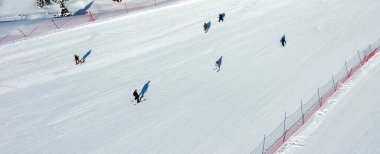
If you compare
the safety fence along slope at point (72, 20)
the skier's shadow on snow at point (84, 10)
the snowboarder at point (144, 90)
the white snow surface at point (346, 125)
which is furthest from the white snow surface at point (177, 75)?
the skier's shadow on snow at point (84, 10)

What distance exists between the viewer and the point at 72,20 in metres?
32.6

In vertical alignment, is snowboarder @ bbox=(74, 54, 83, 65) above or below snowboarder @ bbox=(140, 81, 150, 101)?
above

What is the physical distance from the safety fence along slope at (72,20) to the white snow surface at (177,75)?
1.01 m

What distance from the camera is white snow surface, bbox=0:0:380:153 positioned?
22.7 meters

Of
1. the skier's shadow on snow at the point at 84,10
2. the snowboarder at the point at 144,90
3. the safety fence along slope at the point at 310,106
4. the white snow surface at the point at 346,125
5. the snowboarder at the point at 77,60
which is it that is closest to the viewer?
the white snow surface at the point at 346,125

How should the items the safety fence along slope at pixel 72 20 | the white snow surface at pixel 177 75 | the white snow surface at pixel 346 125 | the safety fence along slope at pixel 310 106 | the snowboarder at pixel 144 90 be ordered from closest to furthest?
the white snow surface at pixel 346 125, the safety fence along slope at pixel 310 106, the white snow surface at pixel 177 75, the snowboarder at pixel 144 90, the safety fence along slope at pixel 72 20

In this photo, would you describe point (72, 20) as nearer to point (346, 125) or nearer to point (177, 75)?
Answer: point (177, 75)

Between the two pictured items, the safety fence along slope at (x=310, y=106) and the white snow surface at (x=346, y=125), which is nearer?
the white snow surface at (x=346, y=125)

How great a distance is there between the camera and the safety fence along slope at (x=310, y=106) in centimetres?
2125

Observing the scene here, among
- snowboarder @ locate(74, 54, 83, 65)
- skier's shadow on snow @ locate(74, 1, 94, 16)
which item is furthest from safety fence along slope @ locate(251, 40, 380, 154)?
skier's shadow on snow @ locate(74, 1, 94, 16)

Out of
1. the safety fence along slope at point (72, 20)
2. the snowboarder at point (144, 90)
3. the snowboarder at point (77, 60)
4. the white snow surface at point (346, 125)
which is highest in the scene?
the safety fence along slope at point (72, 20)

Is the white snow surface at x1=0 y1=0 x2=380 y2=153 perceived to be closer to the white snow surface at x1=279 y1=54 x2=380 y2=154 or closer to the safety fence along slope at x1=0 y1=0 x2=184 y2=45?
the safety fence along slope at x1=0 y1=0 x2=184 y2=45

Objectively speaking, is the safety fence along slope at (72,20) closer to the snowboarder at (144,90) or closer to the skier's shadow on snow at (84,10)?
the skier's shadow on snow at (84,10)

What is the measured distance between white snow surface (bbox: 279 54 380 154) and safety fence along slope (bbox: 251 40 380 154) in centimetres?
39
